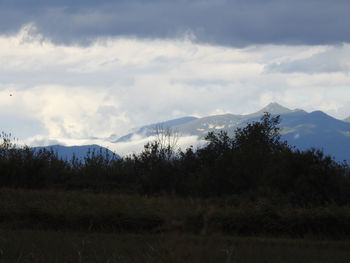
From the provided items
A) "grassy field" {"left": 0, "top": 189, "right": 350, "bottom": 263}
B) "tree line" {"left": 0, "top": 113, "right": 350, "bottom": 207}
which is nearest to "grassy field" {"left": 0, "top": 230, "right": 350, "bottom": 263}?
"grassy field" {"left": 0, "top": 189, "right": 350, "bottom": 263}

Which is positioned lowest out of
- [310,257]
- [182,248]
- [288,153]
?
[310,257]

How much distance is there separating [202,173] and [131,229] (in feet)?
24.5

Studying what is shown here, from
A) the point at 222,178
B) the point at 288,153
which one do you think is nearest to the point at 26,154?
the point at 222,178

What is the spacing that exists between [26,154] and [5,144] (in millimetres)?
5385

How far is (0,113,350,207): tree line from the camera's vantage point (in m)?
20.7

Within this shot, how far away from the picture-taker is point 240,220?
16891 millimetres

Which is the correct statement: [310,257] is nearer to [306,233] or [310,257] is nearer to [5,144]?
[306,233]

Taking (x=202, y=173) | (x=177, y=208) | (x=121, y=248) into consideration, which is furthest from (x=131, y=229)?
(x=177, y=208)

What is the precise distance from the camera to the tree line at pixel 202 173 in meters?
20.7

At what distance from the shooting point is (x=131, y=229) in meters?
17.5

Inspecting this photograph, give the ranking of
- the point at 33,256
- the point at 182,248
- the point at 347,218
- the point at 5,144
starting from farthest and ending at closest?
1. the point at 5,144
2. the point at 347,218
3. the point at 33,256
4. the point at 182,248

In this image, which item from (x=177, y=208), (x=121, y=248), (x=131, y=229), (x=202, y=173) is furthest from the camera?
(x=202, y=173)

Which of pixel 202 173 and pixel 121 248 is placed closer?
pixel 121 248

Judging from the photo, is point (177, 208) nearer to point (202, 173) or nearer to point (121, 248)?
point (121, 248)
